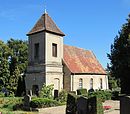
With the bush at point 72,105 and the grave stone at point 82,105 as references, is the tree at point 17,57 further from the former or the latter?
the grave stone at point 82,105

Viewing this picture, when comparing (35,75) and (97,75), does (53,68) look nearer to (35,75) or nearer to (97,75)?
(35,75)

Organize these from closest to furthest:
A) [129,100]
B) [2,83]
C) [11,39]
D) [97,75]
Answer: [129,100], [97,75], [2,83], [11,39]

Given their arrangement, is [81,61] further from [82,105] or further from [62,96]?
[82,105]

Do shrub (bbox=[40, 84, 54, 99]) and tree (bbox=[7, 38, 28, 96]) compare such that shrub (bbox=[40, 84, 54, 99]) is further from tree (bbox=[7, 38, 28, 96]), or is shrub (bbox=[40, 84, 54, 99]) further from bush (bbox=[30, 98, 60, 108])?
tree (bbox=[7, 38, 28, 96])

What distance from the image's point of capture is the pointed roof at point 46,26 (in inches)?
1601

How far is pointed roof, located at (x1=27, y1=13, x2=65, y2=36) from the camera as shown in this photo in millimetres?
40662

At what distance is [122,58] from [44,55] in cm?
1093

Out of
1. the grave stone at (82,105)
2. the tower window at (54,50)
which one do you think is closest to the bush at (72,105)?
the grave stone at (82,105)

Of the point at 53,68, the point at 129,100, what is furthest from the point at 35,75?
the point at 129,100

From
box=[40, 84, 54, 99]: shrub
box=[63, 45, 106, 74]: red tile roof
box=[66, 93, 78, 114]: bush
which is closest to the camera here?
box=[66, 93, 78, 114]: bush

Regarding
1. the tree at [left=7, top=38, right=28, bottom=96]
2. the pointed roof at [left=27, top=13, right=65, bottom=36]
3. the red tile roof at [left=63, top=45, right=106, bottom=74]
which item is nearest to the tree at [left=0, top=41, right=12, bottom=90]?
the tree at [left=7, top=38, right=28, bottom=96]

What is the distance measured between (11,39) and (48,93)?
28745 millimetres

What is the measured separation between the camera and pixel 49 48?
132ft

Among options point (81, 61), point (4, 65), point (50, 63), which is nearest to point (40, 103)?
point (50, 63)
